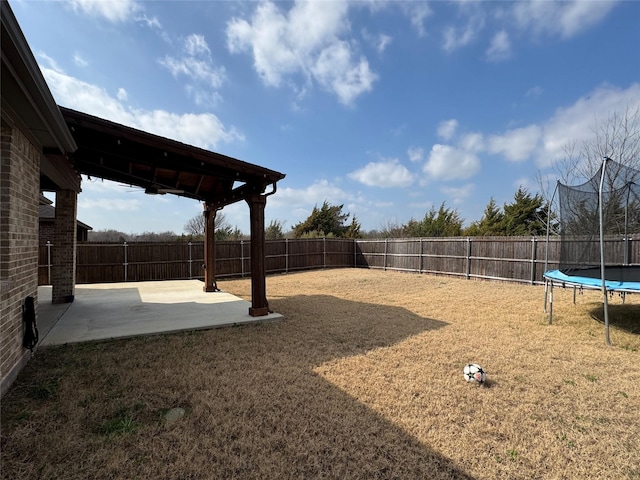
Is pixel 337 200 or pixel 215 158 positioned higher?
pixel 337 200

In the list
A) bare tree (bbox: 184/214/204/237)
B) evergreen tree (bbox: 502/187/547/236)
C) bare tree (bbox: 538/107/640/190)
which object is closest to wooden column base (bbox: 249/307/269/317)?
bare tree (bbox: 538/107/640/190)

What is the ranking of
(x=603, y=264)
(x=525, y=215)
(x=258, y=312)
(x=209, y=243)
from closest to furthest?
(x=603, y=264) → (x=258, y=312) → (x=209, y=243) → (x=525, y=215)

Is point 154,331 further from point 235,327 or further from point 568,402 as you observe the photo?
point 568,402

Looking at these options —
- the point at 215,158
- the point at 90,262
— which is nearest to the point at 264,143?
the point at 215,158

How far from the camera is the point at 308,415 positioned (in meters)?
2.40

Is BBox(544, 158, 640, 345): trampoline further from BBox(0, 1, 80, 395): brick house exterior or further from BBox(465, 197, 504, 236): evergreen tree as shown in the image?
BBox(465, 197, 504, 236): evergreen tree

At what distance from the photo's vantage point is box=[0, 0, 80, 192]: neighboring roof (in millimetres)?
1779

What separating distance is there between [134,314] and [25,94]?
4.24m

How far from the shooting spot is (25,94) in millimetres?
2285

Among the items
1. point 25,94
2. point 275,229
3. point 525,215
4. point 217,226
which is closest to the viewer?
point 25,94

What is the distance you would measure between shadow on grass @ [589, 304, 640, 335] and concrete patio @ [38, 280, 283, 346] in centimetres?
577

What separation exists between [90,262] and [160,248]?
2137 mm

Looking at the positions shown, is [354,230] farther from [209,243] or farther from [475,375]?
[475,375]

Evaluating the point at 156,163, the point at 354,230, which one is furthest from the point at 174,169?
the point at 354,230
